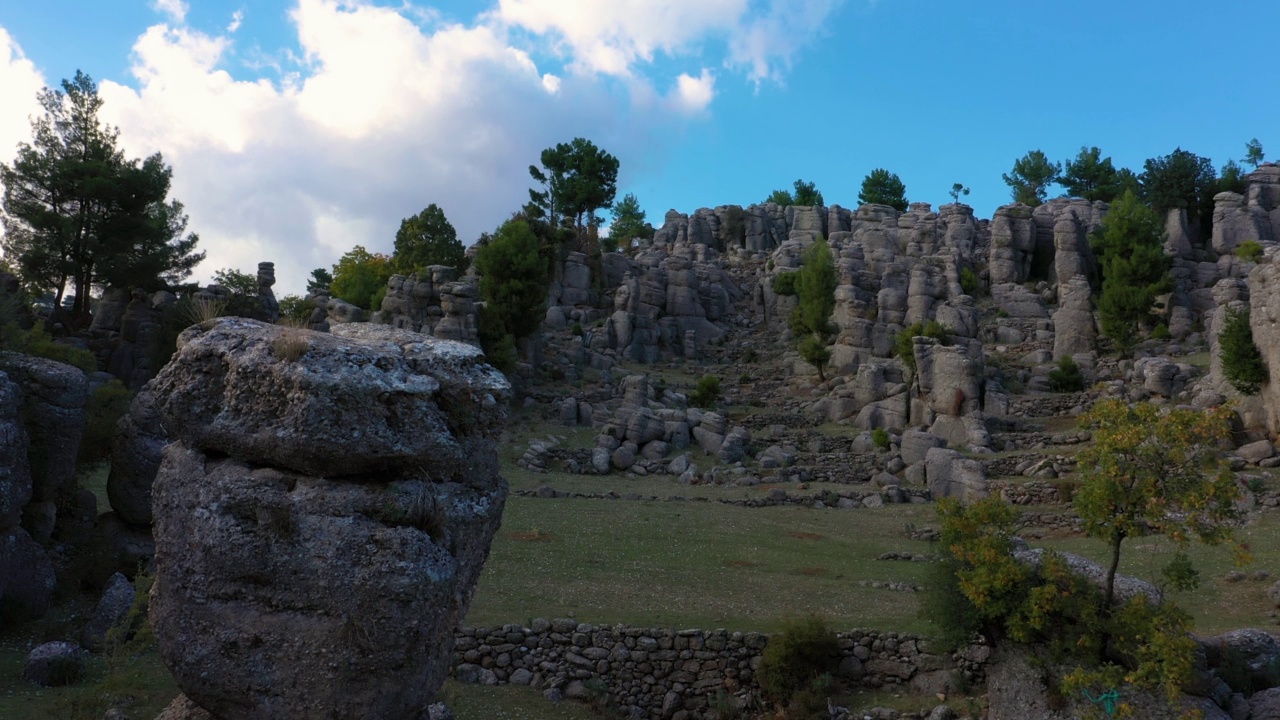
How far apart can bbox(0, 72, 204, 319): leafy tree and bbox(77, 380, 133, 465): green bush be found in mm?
25064

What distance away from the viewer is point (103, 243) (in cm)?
4638

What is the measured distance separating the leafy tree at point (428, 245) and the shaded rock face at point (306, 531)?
62426mm

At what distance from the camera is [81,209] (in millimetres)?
46469

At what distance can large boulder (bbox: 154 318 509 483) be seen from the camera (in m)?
7.32

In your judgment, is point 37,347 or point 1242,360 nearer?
point 37,347

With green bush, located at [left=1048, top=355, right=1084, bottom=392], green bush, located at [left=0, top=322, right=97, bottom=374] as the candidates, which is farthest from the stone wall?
green bush, located at [left=1048, top=355, right=1084, bottom=392]

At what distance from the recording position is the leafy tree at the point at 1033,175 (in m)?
108

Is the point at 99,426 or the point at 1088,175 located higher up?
the point at 1088,175

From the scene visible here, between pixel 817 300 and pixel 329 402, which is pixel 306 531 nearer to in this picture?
pixel 329 402

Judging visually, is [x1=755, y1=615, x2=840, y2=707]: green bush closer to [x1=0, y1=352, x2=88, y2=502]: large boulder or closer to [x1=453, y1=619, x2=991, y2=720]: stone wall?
[x1=453, y1=619, x2=991, y2=720]: stone wall

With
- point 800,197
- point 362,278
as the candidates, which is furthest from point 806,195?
point 362,278

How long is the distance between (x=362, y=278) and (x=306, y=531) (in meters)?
66.1

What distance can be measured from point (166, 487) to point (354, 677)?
2280 mm

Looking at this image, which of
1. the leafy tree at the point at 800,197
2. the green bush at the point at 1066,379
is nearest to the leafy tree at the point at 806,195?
the leafy tree at the point at 800,197
